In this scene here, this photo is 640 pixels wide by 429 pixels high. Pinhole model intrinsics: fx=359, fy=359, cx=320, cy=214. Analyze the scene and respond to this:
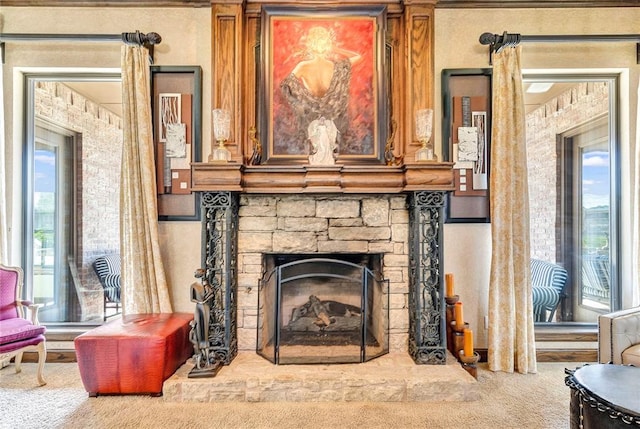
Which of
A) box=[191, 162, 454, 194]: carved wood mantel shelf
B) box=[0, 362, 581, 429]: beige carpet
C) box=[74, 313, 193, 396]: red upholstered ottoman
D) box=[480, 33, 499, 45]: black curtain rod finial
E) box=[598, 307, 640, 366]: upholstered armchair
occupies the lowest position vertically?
box=[0, 362, 581, 429]: beige carpet

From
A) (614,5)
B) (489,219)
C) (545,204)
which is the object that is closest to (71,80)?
(489,219)

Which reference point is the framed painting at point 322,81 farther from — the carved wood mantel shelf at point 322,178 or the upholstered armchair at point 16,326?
the upholstered armchair at point 16,326

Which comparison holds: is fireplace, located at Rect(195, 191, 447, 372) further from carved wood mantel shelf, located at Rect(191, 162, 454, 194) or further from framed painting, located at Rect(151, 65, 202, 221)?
framed painting, located at Rect(151, 65, 202, 221)

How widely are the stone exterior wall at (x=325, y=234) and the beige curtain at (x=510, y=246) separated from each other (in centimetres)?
73

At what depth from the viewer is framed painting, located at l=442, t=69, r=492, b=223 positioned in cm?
309

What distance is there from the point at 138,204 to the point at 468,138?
9.29ft

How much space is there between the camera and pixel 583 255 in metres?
3.33

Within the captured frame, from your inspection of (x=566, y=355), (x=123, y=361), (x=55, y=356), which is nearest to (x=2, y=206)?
(x=55, y=356)

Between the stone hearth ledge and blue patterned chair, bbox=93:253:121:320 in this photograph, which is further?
blue patterned chair, bbox=93:253:121:320

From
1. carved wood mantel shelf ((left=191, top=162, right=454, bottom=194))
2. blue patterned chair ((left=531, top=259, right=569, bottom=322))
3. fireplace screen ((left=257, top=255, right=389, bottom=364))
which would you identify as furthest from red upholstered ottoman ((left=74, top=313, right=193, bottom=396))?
blue patterned chair ((left=531, top=259, right=569, bottom=322))

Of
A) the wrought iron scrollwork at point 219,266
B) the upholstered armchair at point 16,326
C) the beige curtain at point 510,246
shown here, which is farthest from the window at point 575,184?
the upholstered armchair at point 16,326

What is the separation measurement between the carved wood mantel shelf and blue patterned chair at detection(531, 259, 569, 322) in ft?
4.97

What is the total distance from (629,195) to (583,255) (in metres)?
0.64

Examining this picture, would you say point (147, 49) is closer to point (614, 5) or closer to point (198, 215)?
point (198, 215)
